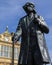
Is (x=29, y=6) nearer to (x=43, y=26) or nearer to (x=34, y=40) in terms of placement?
(x=43, y=26)

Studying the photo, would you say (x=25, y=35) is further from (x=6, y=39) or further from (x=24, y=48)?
(x=6, y=39)

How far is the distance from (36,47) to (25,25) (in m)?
0.76

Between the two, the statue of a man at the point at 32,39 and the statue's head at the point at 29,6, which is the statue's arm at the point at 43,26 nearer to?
the statue of a man at the point at 32,39

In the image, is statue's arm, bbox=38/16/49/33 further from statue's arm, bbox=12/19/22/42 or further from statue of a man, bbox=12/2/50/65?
statue's arm, bbox=12/19/22/42

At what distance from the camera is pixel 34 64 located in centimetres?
819

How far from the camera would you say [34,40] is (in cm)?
830

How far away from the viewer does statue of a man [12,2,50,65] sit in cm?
809

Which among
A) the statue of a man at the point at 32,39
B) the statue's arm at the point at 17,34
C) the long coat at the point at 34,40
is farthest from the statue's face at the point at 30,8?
the statue's arm at the point at 17,34

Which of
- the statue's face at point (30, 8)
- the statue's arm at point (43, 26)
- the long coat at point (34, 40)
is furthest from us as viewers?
the statue's face at point (30, 8)

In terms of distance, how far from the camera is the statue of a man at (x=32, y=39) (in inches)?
318

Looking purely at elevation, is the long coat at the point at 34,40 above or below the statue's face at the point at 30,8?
below

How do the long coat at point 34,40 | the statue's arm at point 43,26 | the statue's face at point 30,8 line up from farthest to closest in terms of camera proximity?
1. the statue's face at point 30,8
2. the statue's arm at point 43,26
3. the long coat at point 34,40

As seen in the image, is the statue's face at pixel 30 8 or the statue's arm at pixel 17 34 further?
the statue's face at pixel 30 8

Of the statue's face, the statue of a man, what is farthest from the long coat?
the statue's face
